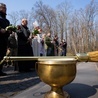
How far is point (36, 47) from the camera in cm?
1155

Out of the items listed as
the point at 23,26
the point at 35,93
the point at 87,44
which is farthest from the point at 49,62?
the point at 87,44

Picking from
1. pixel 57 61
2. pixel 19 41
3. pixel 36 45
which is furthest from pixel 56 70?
pixel 36 45

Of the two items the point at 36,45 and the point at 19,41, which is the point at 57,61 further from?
the point at 36,45

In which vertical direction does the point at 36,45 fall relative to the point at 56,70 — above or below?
above

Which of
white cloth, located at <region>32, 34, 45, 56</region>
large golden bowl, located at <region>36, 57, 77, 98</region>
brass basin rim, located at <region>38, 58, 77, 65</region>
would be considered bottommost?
large golden bowl, located at <region>36, 57, 77, 98</region>

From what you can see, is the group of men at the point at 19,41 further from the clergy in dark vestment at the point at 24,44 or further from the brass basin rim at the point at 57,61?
the brass basin rim at the point at 57,61

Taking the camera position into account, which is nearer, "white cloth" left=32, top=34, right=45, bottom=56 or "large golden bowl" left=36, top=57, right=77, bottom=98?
"large golden bowl" left=36, top=57, right=77, bottom=98

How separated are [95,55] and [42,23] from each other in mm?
43221

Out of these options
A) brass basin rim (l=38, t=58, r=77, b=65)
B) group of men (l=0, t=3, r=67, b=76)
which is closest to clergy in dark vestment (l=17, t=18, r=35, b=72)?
group of men (l=0, t=3, r=67, b=76)

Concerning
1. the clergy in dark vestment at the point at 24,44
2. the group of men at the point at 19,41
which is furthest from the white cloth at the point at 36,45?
the clergy in dark vestment at the point at 24,44

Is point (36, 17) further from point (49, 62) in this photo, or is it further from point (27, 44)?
point (49, 62)

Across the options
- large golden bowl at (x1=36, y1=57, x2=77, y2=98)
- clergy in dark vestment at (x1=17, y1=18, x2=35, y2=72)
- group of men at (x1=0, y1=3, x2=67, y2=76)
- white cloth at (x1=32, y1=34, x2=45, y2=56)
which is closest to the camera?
large golden bowl at (x1=36, y1=57, x2=77, y2=98)

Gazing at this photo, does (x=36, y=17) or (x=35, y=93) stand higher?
(x=36, y=17)

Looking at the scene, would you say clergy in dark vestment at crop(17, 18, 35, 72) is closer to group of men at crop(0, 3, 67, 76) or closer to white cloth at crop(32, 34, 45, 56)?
group of men at crop(0, 3, 67, 76)
